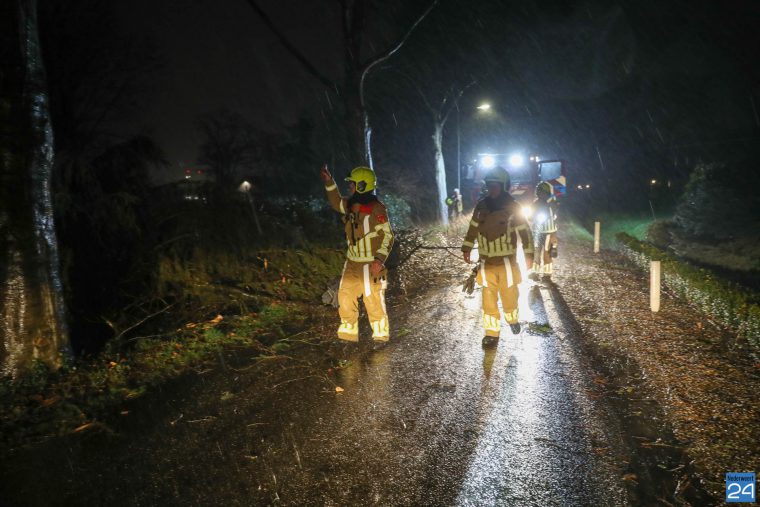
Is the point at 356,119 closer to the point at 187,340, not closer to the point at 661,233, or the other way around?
the point at 187,340

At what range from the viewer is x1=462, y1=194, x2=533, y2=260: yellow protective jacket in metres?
5.73

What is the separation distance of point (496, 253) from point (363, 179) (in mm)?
A: 1947

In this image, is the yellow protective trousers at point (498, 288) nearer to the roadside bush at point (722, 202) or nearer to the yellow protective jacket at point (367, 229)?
the yellow protective jacket at point (367, 229)

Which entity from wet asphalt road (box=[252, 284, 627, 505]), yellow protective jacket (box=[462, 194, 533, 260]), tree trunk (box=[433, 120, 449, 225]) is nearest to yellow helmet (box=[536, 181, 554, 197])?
yellow protective jacket (box=[462, 194, 533, 260])

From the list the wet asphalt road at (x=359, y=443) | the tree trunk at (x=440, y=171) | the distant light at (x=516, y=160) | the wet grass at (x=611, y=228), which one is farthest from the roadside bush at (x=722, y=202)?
the wet asphalt road at (x=359, y=443)

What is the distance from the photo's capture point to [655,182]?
3422 centimetres

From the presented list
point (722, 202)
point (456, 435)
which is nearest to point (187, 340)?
point (456, 435)

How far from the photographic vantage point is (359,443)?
360 cm

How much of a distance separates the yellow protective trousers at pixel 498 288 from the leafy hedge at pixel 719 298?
Result: 2.80 m

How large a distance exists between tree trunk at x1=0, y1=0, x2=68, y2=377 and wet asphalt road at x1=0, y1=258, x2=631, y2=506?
4.83 ft

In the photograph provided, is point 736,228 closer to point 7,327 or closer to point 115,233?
point 115,233

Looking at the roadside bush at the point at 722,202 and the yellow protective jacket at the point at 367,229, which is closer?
the yellow protective jacket at the point at 367,229

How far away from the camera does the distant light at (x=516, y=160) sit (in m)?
24.2

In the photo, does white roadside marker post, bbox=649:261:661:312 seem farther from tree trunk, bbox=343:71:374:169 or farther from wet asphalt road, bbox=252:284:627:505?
tree trunk, bbox=343:71:374:169
